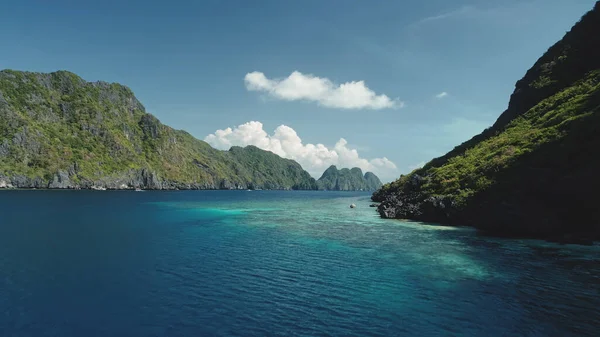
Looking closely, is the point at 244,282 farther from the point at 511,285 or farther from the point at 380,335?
the point at 511,285

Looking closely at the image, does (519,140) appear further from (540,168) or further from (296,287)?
(296,287)

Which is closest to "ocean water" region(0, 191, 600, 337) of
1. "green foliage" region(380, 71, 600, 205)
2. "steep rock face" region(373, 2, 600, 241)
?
"steep rock face" region(373, 2, 600, 241)

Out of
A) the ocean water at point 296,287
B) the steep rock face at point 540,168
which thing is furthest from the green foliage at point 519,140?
the ocean water at point 296,287

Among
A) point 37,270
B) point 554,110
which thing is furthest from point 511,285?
point 554,110

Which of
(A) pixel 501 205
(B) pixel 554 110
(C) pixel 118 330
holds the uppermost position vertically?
(B) pixel 554 110

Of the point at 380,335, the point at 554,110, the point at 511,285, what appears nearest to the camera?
the point at 380,335
